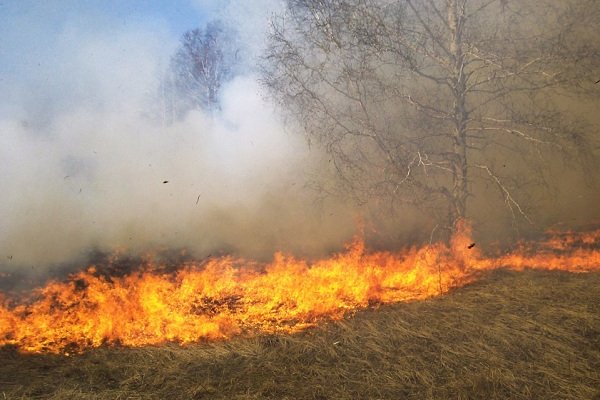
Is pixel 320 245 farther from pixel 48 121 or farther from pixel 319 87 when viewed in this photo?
pixel 48 121

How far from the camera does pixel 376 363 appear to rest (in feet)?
12.4

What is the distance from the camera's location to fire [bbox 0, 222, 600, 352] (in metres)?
4.58

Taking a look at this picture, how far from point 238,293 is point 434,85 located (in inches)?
196

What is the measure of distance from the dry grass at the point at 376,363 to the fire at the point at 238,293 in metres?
0.31

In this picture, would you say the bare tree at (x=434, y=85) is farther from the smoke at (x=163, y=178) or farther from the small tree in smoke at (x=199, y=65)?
the small tree in smoke at (x=199, y=65)

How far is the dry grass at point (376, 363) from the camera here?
336 cm

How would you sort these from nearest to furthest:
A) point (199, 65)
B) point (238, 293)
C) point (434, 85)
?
point (238, 293)
point (434, 85)
point (199, 65)

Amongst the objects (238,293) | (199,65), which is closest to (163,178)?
(238,293)

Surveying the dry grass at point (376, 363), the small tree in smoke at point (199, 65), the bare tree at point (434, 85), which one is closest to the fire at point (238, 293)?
the dry grass at point (376, 363)

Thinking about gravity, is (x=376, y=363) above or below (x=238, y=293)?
below

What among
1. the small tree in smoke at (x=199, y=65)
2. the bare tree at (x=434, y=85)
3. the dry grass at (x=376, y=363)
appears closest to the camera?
the dry grass at (x=376, y=363)

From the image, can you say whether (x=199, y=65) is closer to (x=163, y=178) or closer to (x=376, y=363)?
(x=163, y=178)

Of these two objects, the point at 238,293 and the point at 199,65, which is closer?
the point at 238,293

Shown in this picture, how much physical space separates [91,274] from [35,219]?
166cm
